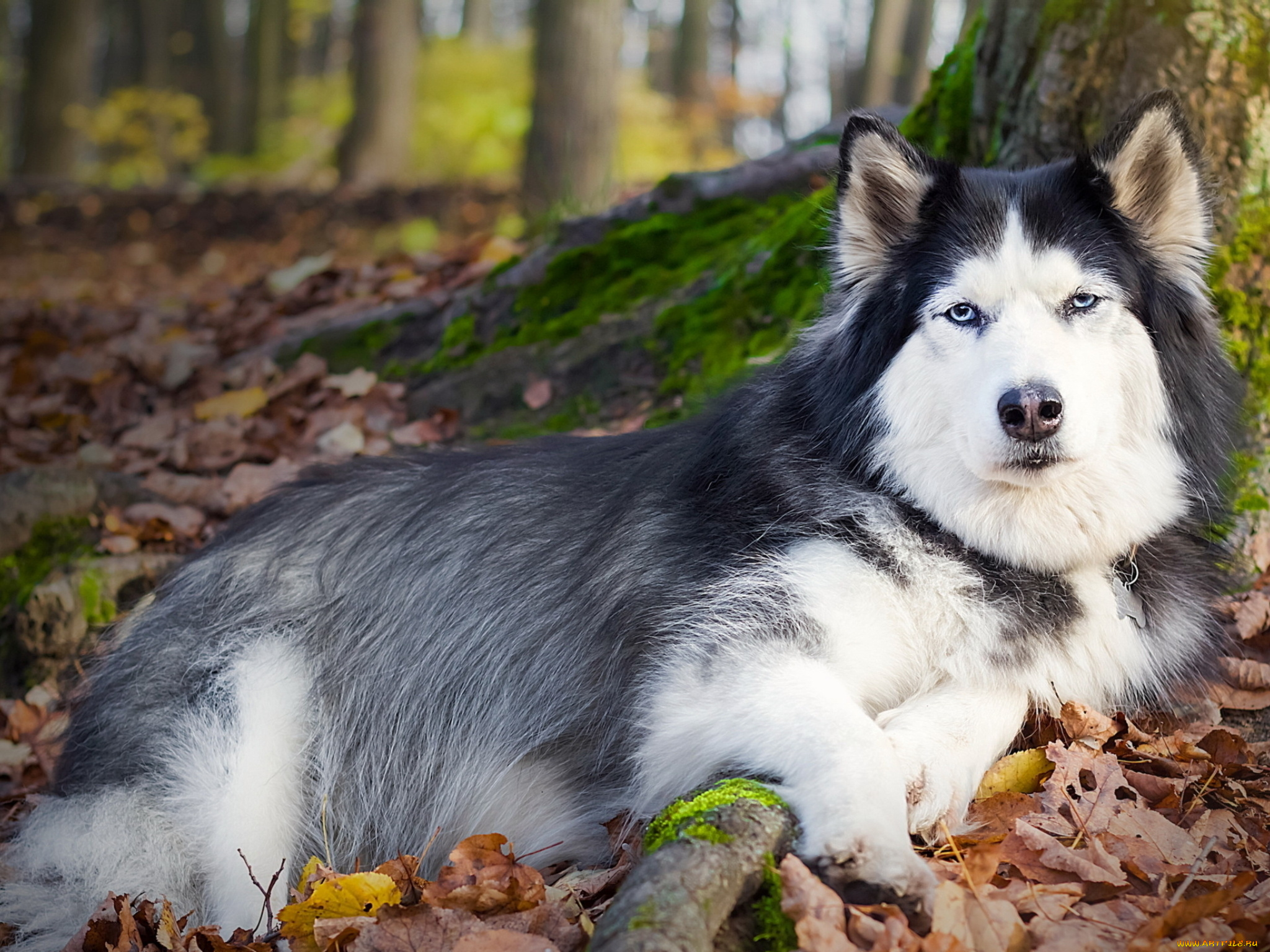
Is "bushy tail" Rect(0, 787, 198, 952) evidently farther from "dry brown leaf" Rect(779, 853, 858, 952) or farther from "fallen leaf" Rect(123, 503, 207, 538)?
"dry brown leaf" Rect(779, 853, 858, 952)

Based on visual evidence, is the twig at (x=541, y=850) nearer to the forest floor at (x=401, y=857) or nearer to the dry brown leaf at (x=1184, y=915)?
the forest floor at (x=401, y=857)

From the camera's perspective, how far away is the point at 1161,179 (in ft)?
9.46

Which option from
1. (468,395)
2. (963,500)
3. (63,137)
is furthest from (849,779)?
(63,137)

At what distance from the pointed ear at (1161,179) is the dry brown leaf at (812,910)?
202 centimetres

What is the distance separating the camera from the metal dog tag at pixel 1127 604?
9.74 feet

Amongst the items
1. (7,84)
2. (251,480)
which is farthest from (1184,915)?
(7,84)

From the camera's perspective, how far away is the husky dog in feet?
8.79

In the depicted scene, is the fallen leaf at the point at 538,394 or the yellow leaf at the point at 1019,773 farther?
the fallen leaf at the point at 538,394

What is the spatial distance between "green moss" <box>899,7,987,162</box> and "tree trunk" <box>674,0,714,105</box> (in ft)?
57.9

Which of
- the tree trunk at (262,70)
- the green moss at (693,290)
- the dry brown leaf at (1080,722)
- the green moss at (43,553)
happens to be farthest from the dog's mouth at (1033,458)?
the tree trunk at (262,70)

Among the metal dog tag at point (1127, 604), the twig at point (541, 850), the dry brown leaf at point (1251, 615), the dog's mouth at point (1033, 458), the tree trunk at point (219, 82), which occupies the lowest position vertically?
the twig at point (541, 850)

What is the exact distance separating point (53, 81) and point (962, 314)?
17987 mm

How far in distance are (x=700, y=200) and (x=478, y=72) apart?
1369 cm

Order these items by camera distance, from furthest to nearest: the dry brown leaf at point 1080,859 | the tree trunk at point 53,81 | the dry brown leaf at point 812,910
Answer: the tree trunk at point 53,81 < the dry brown leaf at point 1080,859 < the dry brown leaf at point 812,910
